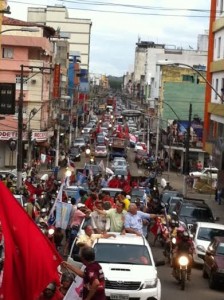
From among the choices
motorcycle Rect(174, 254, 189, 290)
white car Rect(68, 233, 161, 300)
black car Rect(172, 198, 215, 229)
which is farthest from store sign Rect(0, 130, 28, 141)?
white car Rect(68, 233, 161, 300)

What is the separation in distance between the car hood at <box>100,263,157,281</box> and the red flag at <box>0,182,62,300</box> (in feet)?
16.3

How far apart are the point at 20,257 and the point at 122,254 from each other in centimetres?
615

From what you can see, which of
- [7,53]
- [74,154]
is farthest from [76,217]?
[74,154]

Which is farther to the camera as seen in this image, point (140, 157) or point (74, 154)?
point (140, 157)

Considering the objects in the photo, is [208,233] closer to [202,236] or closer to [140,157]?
[202,236]

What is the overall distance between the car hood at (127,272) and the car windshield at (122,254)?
23 cm

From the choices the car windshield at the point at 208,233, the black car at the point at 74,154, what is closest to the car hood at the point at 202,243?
the car windshield at the point at 208,233

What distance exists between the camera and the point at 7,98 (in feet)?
114

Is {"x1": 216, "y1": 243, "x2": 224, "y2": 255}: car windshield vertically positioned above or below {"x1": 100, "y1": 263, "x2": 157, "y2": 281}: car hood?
below

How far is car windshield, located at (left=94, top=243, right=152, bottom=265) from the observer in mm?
15398

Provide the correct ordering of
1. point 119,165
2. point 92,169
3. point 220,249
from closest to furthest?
point 220,249, point 92,169, point 119,165

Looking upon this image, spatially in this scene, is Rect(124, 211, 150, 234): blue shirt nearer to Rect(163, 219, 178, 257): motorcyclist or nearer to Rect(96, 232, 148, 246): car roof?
Rect(96, 232, 148, 246): car roof

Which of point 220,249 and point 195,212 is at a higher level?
point 220,249

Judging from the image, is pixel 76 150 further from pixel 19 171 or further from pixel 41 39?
pixel 19 171
